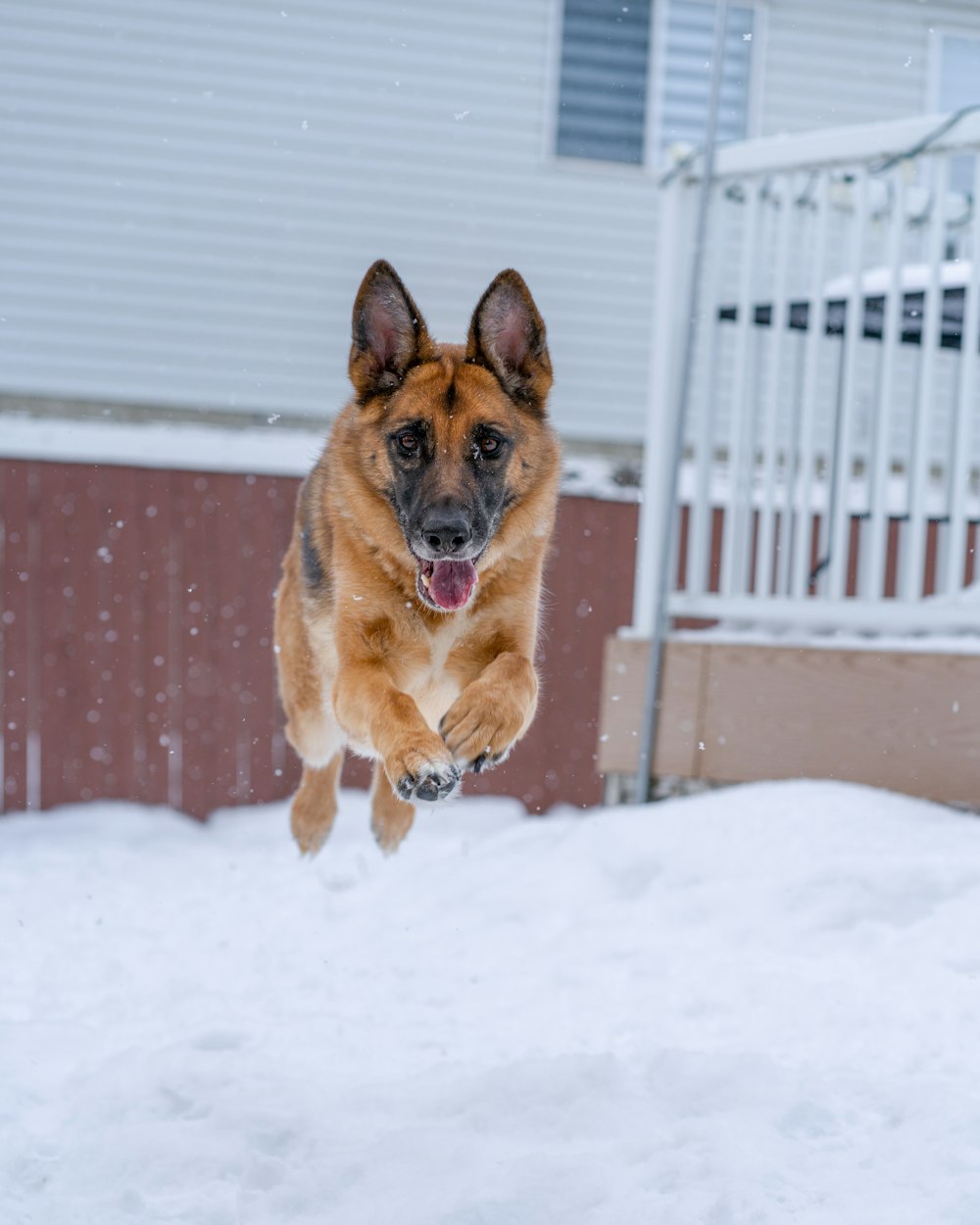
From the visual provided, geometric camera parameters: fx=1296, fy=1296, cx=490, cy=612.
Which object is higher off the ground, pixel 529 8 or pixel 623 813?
pixel 529 8

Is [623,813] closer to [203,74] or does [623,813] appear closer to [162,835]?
[162,835]

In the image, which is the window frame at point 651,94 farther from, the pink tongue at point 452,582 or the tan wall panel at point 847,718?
the pink tongue at point 452,582

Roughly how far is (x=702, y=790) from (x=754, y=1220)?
3341mm

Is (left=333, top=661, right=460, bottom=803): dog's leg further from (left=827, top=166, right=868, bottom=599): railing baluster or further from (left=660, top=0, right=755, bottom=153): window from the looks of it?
(left=660, top=0, right=755, bottom=153): window

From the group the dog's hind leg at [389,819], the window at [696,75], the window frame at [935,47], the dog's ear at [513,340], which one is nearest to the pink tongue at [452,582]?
the dog's ear at [513,340]

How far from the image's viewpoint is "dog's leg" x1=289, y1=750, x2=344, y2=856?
3609mm

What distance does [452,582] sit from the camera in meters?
2.38

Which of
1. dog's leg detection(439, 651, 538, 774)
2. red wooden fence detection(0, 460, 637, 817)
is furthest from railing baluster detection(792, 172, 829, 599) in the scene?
dog's leg detection(439, 651, 538, 774)

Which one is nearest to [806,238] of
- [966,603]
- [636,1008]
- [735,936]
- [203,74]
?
[966,603]

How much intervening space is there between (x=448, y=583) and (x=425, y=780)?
361 mm

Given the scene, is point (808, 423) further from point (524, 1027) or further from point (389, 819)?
point (389, 819)

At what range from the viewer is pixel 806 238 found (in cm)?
653

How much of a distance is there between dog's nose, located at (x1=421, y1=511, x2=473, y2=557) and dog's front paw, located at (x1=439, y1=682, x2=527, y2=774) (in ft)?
1.02

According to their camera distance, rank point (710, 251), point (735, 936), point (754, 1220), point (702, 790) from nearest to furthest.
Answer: point (754, 1220) < point (735, 936) < point (702, 790) < point (710, 251)
